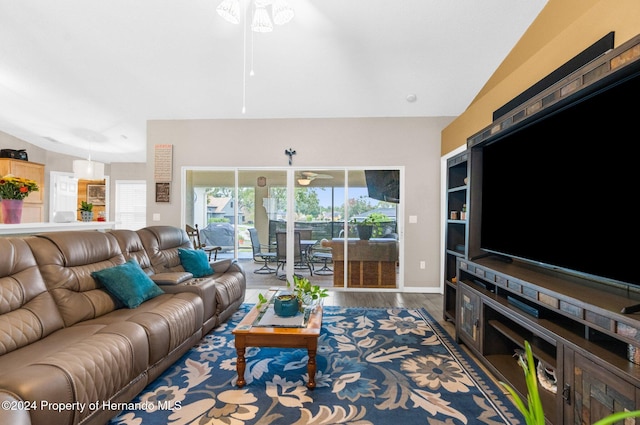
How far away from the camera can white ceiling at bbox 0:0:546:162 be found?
3139mm

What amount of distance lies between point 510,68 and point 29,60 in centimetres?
588

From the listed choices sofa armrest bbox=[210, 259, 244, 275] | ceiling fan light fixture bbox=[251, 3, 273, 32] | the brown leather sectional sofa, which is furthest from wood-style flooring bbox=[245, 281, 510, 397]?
ceiling fan light fixture bbox=[251, 3, 273, 32]

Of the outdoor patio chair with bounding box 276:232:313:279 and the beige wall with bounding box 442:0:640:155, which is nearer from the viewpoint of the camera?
the beige wall with bounding box 442:0:640:155

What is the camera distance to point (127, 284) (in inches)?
99.3

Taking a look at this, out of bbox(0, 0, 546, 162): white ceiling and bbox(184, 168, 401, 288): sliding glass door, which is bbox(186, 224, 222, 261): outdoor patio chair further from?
bbox(0, 0, 546, 162): white ceiling

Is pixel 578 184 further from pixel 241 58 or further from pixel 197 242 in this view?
pixel 197 242

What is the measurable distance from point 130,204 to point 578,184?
346 inches

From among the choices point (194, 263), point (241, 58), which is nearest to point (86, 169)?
point (194, 263)

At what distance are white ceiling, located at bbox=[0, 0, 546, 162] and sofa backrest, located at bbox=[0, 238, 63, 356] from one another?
2.59m

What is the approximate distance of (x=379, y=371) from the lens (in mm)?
2383

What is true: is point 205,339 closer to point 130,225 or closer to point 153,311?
point 153,311

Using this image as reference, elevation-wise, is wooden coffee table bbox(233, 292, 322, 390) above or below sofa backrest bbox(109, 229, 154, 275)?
below

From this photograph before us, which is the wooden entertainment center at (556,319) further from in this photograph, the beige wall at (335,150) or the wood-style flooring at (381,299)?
the beige wall at (335,150)

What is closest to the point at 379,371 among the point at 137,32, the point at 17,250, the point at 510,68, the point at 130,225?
the point at 17,250
